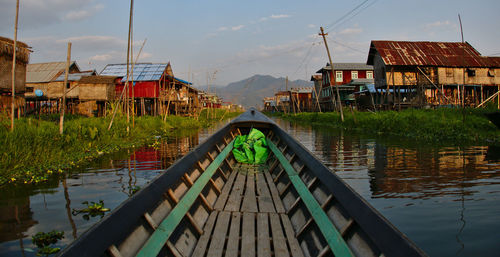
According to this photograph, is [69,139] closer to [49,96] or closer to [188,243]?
[188,243]

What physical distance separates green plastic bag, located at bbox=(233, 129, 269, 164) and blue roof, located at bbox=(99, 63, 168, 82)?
19.4 metres

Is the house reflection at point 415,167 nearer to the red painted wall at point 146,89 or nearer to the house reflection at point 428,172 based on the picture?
the house reflection at point 428,172

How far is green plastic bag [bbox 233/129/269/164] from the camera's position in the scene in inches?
271

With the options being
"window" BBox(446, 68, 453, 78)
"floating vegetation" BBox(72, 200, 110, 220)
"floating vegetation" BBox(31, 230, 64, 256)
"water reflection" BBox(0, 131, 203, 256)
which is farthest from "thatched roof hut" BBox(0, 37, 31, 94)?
"window" BBox(446, 68, 453, 78)

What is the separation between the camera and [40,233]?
339cm

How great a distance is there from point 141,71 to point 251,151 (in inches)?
850

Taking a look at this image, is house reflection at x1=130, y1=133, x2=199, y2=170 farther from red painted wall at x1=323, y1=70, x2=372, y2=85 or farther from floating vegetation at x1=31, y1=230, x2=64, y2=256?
red painted wall at x1=323, y1=70, x2=372, y2=85

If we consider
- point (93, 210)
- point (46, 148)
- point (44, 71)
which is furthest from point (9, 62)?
point (93, 210)

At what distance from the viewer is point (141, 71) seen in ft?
84.6

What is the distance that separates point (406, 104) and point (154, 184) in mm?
23602

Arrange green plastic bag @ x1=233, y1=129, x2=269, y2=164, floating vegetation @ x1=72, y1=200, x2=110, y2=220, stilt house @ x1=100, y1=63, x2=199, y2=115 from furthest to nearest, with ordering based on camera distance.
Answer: stilt house @ x1=100, y1=63, x2=199, y2=115 < green plastic bag @ x1=233, y1=129, x2=269, y2=164 < floating vegetation @ x1=72, y1=200, x2=110, y2=220

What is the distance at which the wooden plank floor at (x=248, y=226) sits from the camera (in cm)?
274

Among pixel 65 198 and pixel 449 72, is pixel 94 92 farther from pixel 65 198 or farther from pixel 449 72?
pixel 449 72

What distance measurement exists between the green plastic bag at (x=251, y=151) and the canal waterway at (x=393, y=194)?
1.79 meters
